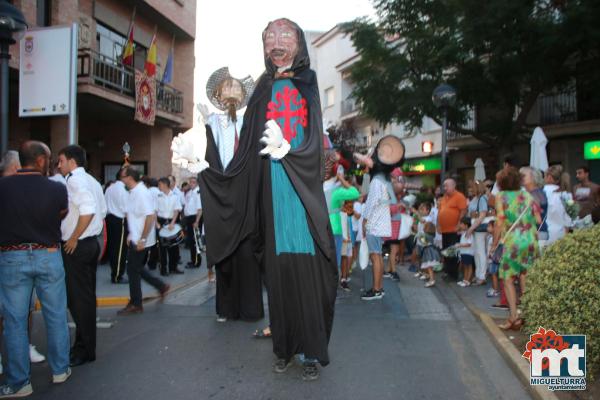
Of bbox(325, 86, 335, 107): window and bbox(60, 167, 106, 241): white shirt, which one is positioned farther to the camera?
bbox(325, 86, 335, 107): window

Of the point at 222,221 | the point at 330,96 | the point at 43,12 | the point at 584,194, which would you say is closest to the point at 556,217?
the point at 584,194

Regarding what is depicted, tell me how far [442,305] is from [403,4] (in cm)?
1447

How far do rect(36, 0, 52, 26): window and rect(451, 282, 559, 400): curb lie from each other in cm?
1198

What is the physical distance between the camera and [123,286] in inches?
326

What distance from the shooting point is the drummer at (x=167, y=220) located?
9695mm

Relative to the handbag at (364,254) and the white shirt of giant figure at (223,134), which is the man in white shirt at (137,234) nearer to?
the white shirt of giant figure at (223,134)

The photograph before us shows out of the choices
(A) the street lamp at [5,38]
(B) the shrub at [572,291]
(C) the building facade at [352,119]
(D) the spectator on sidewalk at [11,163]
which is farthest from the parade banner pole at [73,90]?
(C) the building facade at [352,119]

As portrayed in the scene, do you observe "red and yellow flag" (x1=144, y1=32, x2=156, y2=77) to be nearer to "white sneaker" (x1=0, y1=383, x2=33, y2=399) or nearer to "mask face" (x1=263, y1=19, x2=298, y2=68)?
"mask face" (x1=263, y1=19, x2=298, y2=68)

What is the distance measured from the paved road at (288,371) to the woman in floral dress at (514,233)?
1.92ft

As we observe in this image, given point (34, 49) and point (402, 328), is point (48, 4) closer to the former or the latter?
point (34, 49)

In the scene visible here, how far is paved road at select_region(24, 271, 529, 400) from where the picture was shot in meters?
3.78

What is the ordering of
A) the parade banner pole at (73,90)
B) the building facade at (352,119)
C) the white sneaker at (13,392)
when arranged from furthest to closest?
the building facade at (352,119) < the parade banner pole at (73,90) < the white sneaker at (13,392)

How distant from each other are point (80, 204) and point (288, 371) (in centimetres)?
222

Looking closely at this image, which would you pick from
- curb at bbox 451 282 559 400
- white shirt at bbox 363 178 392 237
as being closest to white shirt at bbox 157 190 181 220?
white shirt at bbox 363 178 392 237
